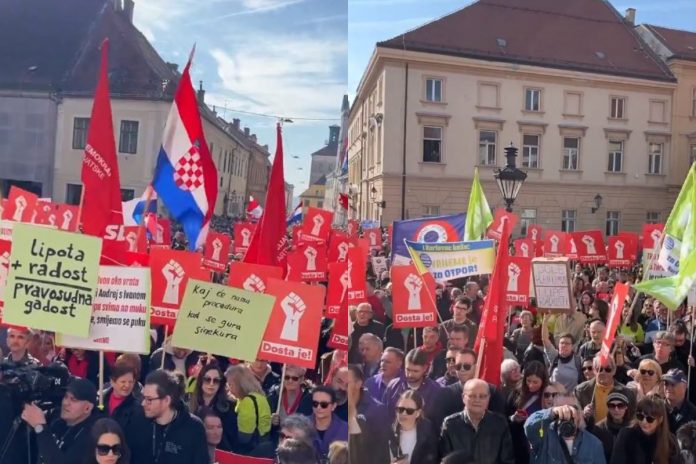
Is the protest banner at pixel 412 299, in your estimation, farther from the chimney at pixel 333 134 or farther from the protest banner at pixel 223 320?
the chimney at pixel 333 134

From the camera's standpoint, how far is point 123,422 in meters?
3.28

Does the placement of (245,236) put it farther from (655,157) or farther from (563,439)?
(655,157)

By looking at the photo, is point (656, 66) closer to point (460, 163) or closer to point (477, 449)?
point (460, 163)

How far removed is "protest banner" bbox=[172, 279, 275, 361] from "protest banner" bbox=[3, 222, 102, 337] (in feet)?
1.55

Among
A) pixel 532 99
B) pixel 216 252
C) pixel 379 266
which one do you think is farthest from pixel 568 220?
pixel 216 252

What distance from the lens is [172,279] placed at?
4402 millimetres

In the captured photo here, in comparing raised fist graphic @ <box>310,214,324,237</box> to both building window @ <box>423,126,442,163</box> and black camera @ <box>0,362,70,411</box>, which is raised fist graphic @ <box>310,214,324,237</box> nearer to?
black camera @ <box>0,362,70,411</box>

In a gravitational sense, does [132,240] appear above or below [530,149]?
below

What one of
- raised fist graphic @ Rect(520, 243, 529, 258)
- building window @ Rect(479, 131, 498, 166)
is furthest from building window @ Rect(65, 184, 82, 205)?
raised fist graphic @ Rect(520, 243, 529, 258)

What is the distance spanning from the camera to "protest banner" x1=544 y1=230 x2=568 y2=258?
341 inches

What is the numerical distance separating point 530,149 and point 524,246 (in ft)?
5.80

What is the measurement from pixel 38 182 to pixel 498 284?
2624 millimetres

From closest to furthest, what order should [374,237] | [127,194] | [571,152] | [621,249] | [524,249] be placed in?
[127,194]
[374,237]
[571,152]
[524,249]
[621,249]

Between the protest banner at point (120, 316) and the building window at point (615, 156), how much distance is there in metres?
5.16
